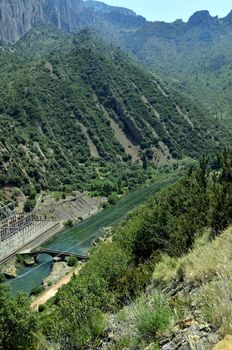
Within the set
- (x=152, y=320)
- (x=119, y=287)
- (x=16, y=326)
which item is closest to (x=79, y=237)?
(x=16, y=326)

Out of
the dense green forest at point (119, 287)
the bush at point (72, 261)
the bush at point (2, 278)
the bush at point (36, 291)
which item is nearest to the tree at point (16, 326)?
the dense green forest at point (119, 287)

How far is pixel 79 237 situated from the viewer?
111125 millimetres

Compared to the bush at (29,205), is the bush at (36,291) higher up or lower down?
lower down

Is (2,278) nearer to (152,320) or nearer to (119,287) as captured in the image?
(119,287)

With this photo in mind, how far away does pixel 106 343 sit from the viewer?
547 inches

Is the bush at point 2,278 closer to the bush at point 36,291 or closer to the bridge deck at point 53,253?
the bush at point 36,291

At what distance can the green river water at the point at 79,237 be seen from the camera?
8194cm

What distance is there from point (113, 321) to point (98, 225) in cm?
10539

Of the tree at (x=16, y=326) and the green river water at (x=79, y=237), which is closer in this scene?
the tree at (x=16, y=326)

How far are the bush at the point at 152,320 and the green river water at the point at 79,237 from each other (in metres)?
65.7

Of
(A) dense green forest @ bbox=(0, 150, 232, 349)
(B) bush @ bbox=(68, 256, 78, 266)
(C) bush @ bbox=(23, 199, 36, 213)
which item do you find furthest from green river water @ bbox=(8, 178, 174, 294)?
(A) dense green forest @ bbox=(0, 150, 232, 349)

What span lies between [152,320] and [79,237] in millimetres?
100684

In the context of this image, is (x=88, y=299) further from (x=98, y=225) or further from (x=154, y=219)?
(x=98, y=225)

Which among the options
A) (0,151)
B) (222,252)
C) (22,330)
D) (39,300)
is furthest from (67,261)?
(222,252)
